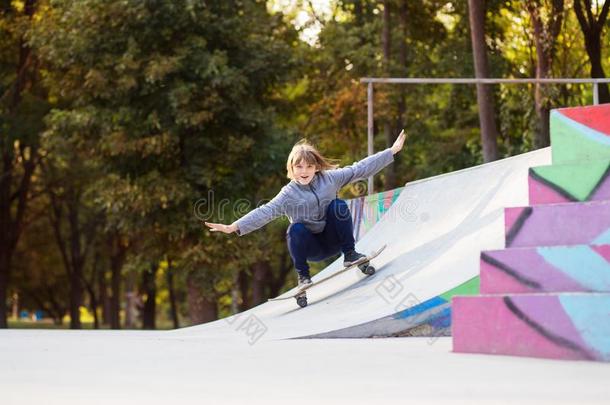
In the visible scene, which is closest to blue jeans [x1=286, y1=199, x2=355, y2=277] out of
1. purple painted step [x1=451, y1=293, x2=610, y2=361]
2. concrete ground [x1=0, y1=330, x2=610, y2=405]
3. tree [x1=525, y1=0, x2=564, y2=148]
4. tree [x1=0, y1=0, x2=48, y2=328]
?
concrete ground [x1=0, y1=330, x2=610, y2=405]

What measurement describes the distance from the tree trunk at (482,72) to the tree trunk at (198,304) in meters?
6.34

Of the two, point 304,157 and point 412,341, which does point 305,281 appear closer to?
point 304,157

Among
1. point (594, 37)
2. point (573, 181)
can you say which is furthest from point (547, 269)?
point (594, 37)

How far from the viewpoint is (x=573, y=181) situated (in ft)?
21.5

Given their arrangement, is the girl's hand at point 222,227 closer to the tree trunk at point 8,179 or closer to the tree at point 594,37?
the tree at point 594,37

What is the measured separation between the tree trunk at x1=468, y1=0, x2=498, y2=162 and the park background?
0.03 metres

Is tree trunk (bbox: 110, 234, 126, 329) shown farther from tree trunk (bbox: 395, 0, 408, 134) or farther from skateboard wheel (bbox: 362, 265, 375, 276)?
skateboard wheel (bbox: 362, 265, 375, 276)

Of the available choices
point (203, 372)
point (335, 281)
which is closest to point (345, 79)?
point (335, 281)

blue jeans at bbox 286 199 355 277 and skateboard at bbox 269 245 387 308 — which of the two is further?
skateboard at bbox 269 245 387 308

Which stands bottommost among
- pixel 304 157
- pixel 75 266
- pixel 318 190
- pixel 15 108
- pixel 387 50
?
pixel 318 190

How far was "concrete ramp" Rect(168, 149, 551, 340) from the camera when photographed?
7406mm

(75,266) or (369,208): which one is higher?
(75,266)

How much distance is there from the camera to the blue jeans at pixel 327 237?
8953 mm

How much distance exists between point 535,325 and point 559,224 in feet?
2.74
